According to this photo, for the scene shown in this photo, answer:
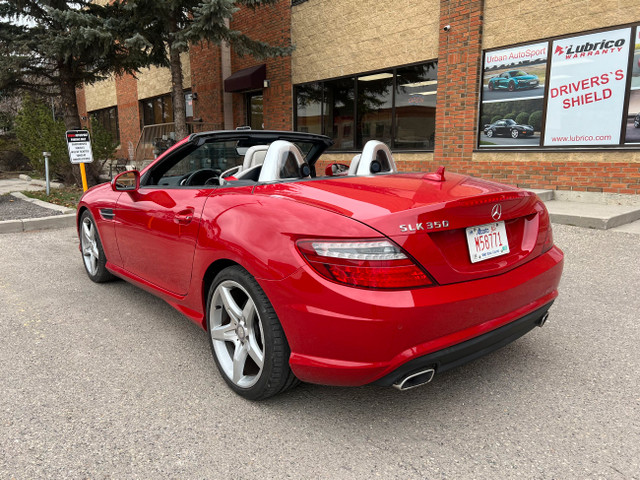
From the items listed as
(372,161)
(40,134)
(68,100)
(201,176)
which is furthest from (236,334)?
(40,134)

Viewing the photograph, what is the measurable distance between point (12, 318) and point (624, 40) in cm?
960

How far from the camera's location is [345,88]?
12.7 meters

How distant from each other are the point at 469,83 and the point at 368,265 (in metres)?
9.13

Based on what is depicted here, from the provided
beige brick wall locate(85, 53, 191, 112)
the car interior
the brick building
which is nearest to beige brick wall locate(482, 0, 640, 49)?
the brick building

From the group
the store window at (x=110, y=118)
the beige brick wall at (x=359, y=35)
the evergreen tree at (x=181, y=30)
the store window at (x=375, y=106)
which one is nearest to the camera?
the evergreen tree at (x=181, y=30)

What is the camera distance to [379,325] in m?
1.84

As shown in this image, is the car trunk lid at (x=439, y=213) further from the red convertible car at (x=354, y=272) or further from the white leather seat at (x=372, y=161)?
the white leather seat at (x=372, y=161)

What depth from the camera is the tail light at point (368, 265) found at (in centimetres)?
189

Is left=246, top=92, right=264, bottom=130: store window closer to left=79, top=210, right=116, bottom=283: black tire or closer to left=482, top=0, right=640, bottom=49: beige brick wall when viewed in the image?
left=482, top=0, right=640, bottom=49: beige brick wall

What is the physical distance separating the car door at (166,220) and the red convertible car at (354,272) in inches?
0.8

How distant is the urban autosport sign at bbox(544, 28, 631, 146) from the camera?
7949mm

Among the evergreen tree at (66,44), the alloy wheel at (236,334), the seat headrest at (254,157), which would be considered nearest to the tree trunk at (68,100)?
the evergreen tree at (66,44)

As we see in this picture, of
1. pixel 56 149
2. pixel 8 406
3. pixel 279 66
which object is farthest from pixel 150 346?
pixel 279 66

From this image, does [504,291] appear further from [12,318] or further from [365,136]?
[365,136]
